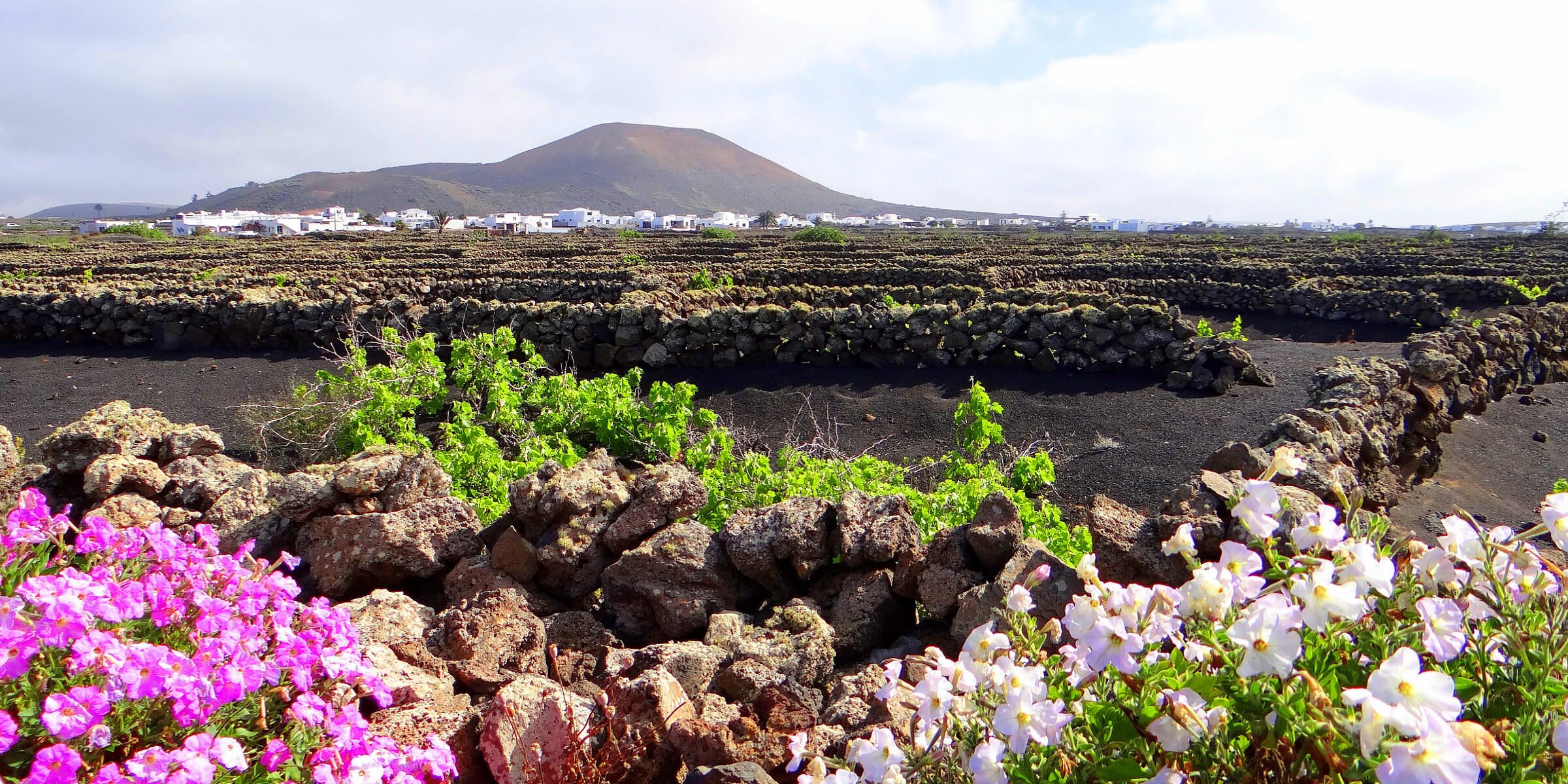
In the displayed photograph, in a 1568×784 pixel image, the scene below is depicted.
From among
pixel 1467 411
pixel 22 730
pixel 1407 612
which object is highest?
pixel 1407 612

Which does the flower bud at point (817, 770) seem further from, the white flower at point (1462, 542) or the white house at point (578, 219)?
the white house at point (578, 219)

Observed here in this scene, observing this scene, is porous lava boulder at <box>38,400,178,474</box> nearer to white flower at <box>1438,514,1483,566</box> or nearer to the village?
white flower at <box>1438,514,1483,566</box>

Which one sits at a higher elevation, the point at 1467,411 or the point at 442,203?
the point at 442,203

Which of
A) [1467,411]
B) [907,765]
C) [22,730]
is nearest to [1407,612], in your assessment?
[907,765]

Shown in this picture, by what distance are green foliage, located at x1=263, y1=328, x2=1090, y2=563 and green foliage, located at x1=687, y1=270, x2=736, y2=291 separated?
11.5m

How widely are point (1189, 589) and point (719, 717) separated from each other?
1654mm

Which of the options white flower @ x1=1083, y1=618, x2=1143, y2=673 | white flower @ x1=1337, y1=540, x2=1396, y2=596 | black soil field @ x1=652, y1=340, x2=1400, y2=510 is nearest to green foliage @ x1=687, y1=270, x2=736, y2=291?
black soil field @ x1=652, y1=340, x2=1400, y2=510

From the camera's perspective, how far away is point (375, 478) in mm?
4141

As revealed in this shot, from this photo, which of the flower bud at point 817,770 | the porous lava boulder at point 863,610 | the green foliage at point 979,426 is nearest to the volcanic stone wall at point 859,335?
the green foliage at point 979,426

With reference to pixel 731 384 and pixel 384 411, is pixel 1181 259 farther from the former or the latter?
pixel 384 411

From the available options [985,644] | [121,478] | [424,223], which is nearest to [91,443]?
[121,478]

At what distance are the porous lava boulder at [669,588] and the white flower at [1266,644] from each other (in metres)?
2.57

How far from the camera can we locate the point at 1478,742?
1032mm

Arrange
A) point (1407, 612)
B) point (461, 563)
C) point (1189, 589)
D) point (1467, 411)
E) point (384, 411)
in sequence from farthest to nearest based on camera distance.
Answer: point (1467, 411), point (384, 411), point (461, 563), point (1407, 612), point (1189, 589)
